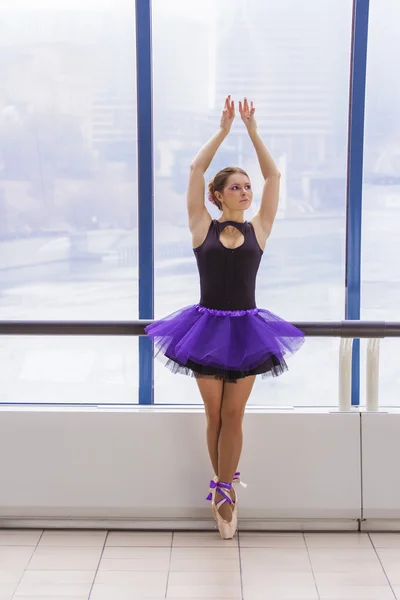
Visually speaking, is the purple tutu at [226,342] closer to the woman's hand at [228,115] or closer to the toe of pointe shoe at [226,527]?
the toe of pointe shoe at [226,527]

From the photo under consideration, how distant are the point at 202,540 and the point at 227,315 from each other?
832 mm

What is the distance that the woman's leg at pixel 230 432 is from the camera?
2.91m

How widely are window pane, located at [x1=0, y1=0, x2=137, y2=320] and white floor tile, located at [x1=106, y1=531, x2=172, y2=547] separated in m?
0.87

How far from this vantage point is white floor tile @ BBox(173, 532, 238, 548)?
2920 millimetres

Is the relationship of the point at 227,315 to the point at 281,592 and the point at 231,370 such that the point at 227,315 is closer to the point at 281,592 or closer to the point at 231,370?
the point at 231,370

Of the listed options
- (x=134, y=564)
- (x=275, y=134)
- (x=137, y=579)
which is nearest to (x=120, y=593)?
(x=137, y=579)

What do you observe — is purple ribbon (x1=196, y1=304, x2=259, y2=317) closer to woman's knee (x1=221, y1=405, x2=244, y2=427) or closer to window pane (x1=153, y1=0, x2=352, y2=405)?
woman's knee (x1=221, y1=405, x2=244, y2=427)

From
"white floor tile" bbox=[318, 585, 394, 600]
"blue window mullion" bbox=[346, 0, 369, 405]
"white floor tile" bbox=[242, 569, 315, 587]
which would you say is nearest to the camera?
"white floor tile" bbox=[318, 585, 394, 600]

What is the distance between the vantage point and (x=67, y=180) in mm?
3291

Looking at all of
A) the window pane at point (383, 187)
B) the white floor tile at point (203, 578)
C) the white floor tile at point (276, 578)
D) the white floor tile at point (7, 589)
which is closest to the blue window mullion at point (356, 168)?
the window pane at point (383, 187)

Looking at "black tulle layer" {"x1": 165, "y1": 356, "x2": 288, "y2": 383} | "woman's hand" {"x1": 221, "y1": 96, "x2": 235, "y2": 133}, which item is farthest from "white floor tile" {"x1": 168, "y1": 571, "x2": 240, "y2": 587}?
"woman's hand" {"x1": 221, "y1": 96, "x2": 235, "y2": 133}

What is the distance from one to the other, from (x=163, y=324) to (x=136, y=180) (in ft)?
2.24

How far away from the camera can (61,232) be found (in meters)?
3.32

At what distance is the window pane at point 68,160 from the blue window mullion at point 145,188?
1.8 inches
